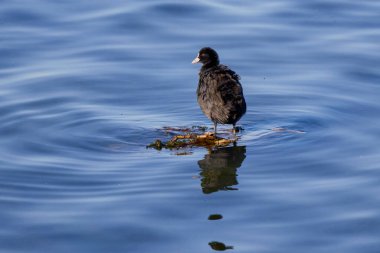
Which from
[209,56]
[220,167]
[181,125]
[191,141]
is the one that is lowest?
[220,167]

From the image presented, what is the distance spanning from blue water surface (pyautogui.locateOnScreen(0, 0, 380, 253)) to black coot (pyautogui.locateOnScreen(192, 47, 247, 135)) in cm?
45

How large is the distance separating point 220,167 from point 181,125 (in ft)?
6.54

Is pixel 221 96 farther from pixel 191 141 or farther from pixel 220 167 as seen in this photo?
pixel 220 167

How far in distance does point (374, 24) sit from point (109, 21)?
209 inches

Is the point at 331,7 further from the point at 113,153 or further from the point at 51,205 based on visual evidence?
the point at 51,205

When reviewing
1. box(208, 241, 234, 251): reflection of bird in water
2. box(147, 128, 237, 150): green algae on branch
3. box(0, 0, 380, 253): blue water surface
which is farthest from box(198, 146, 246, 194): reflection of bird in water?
box(208, 241, 234, 251): reflection of bird in water

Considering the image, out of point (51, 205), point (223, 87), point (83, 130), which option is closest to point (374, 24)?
point (223, 87)

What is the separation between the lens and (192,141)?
1262cm

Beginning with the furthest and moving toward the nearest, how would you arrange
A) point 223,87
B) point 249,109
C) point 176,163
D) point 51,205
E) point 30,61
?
point 30,61 < point 249,109 < point 223,87 < point 176,163 < point 51,205

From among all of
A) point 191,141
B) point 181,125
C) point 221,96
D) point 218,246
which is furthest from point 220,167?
point 218,246

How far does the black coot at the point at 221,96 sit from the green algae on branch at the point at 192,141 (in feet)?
0.92

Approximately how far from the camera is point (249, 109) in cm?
1416

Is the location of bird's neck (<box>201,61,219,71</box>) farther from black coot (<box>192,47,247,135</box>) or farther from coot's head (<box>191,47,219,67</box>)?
black coot (<box>192,47,247,135</box>)

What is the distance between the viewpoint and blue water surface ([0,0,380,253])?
942 centimetres
